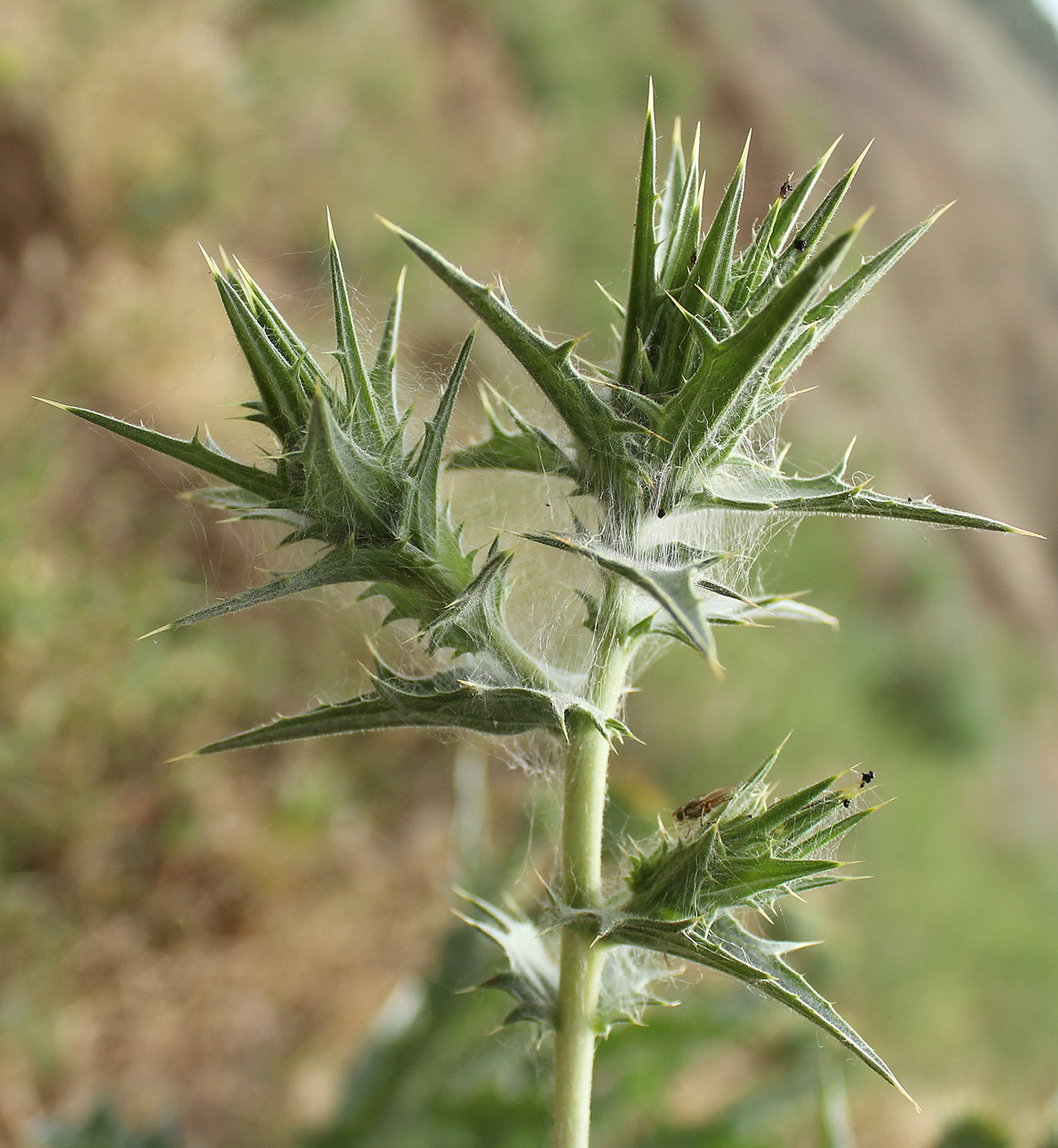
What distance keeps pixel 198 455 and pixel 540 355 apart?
374 millimetres

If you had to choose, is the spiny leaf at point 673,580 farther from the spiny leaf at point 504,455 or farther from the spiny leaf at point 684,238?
the spiny leaf at point 684,238

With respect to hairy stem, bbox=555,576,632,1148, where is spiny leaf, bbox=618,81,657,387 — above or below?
above

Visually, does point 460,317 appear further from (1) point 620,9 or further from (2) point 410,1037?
(1) point 620,9

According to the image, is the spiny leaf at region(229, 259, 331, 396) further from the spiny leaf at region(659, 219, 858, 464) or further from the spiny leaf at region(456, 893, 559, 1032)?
the spiny leaf at region(456, 893, 559, 1032)

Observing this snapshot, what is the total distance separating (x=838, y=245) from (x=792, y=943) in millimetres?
Answer: 711

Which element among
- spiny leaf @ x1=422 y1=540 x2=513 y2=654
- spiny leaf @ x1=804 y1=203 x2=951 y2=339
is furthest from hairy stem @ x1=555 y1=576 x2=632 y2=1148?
spiny leaf @ x1=804 y1=203 x2=951 y2=339

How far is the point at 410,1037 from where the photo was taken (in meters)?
2.52

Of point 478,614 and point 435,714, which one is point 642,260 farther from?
point 435,714

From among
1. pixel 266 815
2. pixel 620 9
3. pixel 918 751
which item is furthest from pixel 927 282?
pixel 266 815

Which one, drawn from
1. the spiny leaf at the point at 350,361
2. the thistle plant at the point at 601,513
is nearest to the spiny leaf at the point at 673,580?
the thistle plant at the point at 601,513

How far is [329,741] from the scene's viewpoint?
4.86 metres

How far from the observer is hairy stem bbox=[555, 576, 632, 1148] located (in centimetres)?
94

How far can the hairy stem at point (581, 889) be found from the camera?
94 centimetres

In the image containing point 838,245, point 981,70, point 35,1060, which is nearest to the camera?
point 838,245
